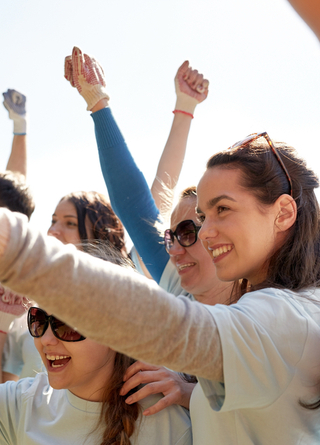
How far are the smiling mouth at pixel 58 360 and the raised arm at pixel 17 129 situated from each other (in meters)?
2.91

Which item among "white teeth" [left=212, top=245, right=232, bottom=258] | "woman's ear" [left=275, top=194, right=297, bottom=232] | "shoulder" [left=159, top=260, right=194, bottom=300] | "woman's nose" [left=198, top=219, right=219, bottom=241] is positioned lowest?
"shoulder" [left=159, top=260, right=194, bottom=300]

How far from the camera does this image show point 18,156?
469 cm

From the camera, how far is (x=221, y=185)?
5.44 feet

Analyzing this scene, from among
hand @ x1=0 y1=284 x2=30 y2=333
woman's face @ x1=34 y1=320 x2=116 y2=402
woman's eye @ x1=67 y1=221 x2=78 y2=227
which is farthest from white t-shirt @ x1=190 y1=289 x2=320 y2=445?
woman's eye @ x1=67 y1=221 x2=78 y2=227

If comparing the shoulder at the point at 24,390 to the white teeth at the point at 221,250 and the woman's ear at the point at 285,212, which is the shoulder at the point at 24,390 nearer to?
the white teeth at the point at 221,250

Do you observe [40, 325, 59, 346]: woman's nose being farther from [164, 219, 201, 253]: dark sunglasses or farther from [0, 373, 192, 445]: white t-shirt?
[164, 219, 201, 253]: dark sunglasses

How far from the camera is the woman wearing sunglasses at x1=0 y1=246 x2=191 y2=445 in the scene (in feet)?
6.01

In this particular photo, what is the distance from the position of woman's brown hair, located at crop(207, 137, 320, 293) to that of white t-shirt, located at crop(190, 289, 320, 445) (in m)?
0.19

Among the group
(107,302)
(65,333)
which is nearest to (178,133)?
(65,333)

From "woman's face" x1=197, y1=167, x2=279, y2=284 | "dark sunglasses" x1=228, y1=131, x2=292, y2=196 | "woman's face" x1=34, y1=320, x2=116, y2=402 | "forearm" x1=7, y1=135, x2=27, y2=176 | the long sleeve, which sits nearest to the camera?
"woman's face" x1=197, y1=167, x2=279, y2=284

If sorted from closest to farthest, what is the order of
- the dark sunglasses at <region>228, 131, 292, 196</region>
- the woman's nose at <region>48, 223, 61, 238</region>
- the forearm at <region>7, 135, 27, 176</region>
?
the dark sunglasses at <region>228, 131, 292, 196</region> → the woman's nose at <region>48, 223, 61, 238</region> → the forearm at <region>7, 135, 27, 176</region>

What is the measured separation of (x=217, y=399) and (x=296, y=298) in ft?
1.24

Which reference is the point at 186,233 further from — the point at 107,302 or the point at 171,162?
the point at 107,302

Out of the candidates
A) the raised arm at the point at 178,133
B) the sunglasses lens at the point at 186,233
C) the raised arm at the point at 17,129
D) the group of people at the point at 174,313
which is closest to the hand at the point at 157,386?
the group of people at the point at 174,313
